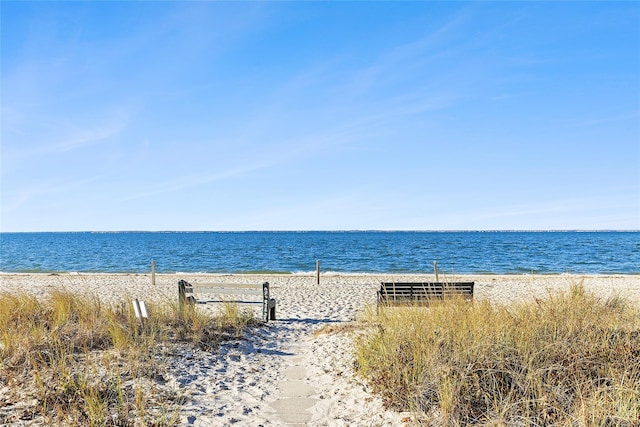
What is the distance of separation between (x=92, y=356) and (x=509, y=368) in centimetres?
565

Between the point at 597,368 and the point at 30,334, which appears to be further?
the point at 30,334

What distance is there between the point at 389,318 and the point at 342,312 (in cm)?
598

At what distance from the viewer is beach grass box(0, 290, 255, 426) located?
469 centimetres

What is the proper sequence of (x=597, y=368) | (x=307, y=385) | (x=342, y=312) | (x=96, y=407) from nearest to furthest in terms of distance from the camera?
(x=96, y=407), (x=597, y=368), (x=307, y=385), (x=342, y=312)

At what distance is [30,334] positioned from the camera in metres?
6.70

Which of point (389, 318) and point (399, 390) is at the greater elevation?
point (389, 318)

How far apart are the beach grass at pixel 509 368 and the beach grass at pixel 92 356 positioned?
2.64 metres

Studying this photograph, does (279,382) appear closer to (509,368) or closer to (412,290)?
(509,368)

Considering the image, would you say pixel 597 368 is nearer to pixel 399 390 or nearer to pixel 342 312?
pixel 399 390

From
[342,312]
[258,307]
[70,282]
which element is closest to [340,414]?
[342,312]

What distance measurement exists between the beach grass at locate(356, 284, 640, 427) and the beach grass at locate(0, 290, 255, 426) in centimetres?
264

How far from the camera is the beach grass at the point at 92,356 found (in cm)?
469

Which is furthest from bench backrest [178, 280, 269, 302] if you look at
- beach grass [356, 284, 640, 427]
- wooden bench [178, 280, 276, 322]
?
beach grass [356, 284, 640, 427]

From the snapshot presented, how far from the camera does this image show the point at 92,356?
6445 millimetres
